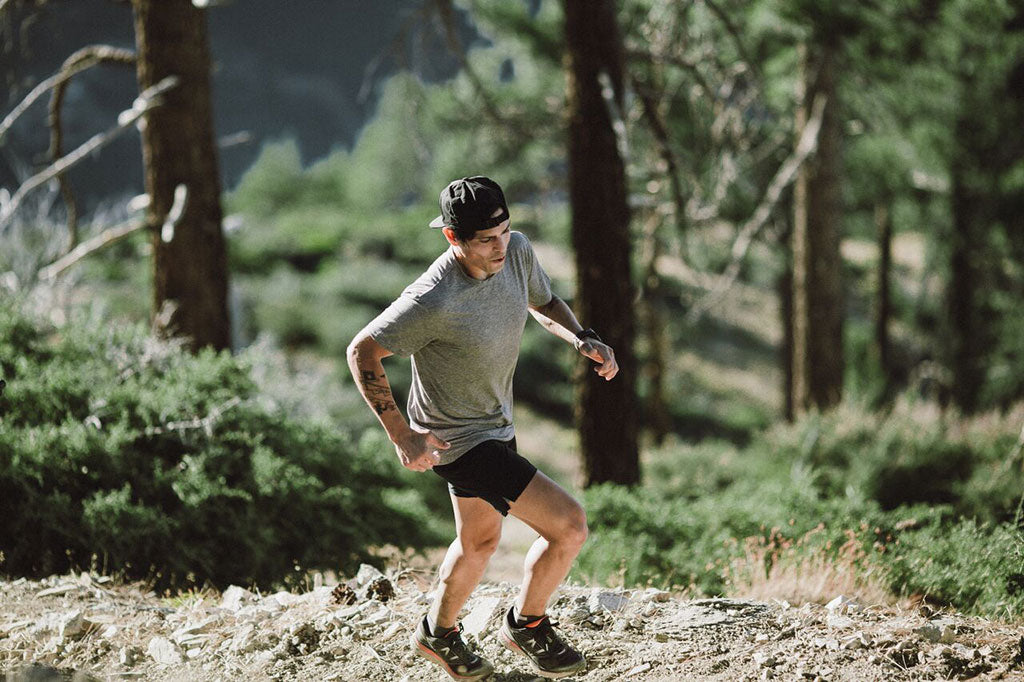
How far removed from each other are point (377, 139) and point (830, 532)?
151 ft

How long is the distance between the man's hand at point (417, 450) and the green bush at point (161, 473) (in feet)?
8.95

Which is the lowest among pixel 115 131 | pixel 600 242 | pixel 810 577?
pixel 810 577

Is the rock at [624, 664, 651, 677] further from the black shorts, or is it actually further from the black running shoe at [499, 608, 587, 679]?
the black shorts

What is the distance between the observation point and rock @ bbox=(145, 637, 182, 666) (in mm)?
4207

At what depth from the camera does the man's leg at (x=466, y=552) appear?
359 cm

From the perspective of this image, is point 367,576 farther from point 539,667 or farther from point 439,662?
point 539,667

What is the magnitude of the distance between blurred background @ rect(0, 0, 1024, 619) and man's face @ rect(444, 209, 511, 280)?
2541 mm

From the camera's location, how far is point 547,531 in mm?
3473

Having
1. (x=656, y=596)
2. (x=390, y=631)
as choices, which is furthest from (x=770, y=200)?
(x=390, y=631)

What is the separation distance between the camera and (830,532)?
548 centimetres

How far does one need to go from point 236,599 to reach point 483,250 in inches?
104

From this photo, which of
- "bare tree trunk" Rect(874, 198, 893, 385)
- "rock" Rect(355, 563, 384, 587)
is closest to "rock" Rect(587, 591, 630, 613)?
"rock" Rect(355, 563, 384, 587)

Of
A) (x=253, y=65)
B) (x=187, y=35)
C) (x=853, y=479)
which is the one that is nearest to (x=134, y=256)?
(x=187, y=35)

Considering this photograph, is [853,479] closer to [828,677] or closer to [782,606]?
[782,606]
